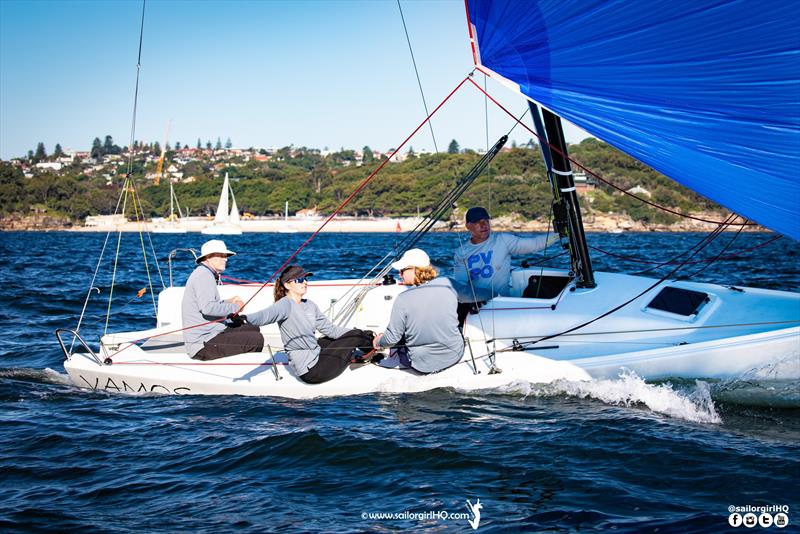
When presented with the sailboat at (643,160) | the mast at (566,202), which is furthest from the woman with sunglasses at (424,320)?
the mast at (566,202)

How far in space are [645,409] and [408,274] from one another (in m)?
2.32

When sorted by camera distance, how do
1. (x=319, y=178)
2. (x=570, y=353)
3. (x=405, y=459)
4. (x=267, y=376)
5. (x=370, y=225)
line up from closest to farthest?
(x=405, y=459)
(x=570, y=353)
(x=267, y=376)
(x=370, y=225)
(x=319, y=178)

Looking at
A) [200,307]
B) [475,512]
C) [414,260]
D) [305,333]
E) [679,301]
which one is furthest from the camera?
[679,301]

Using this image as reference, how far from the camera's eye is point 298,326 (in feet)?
22.0

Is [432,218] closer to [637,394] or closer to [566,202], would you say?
[566,202]

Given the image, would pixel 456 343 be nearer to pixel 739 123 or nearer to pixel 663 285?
pixel 663 285

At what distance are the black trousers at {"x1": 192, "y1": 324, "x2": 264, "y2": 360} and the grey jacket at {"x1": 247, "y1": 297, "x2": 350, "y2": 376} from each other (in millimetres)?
1003

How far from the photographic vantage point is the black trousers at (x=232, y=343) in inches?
306

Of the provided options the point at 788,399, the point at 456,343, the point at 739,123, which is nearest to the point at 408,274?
the point at 456,343

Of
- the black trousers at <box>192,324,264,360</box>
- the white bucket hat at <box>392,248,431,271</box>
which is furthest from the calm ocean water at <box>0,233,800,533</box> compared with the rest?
the white bucket hat at <box>392,248,431,271</box>

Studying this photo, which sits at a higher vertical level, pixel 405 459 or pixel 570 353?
pixel 570 353

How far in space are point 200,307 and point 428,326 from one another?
229cm

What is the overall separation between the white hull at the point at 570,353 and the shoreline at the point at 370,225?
78304 mm

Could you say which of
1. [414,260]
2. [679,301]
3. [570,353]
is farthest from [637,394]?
[414,260]
